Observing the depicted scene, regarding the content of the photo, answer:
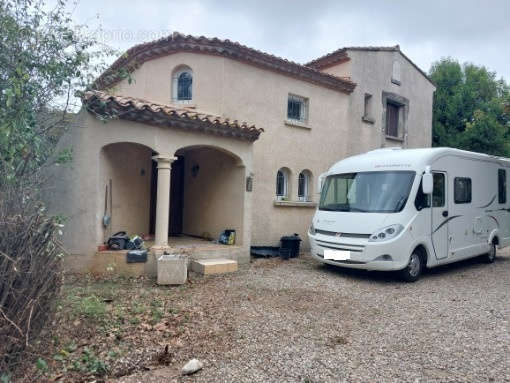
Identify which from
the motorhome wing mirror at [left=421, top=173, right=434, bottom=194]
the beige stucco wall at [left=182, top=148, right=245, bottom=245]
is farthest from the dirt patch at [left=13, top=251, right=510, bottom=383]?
the beige stucco wall at [left=182, top=148, right=245, bottom=245]

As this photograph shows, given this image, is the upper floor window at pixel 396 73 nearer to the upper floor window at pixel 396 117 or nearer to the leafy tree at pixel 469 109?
the upper floor window at pixel 396 117

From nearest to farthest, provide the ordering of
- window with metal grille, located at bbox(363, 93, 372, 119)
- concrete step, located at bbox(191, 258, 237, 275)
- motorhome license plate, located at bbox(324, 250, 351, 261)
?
motorhome license plate, located at bbox(324, 250, 351, 261) < concrete step, located at bbox(191, 258, 237, 275) < window with metal grille, located at bbox(363, 93, 372, 119)

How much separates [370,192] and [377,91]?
7.63m

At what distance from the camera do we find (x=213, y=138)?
860 centimetres

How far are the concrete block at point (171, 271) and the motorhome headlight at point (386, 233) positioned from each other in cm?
362

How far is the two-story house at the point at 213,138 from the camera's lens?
7453 mm

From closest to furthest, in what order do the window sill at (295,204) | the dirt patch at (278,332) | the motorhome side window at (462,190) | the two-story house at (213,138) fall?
the dirt patch at (278,332) → the two-story house at (213,138) → the motorhome side window at (462,190) → the window sill at (295,204)

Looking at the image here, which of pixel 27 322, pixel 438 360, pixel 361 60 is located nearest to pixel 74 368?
pixel 27 322

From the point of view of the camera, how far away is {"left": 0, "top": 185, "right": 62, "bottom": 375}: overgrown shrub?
2961mm

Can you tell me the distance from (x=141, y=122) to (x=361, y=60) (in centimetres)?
912

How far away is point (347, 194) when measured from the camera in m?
8.27

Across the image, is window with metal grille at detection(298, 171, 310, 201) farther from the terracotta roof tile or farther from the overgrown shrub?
the overgrown shrub

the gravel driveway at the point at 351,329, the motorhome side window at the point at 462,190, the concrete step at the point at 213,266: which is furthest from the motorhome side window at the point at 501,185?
the concrete step at the point at 213,266

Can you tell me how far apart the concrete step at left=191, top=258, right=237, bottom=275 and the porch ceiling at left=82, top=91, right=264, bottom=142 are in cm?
284
